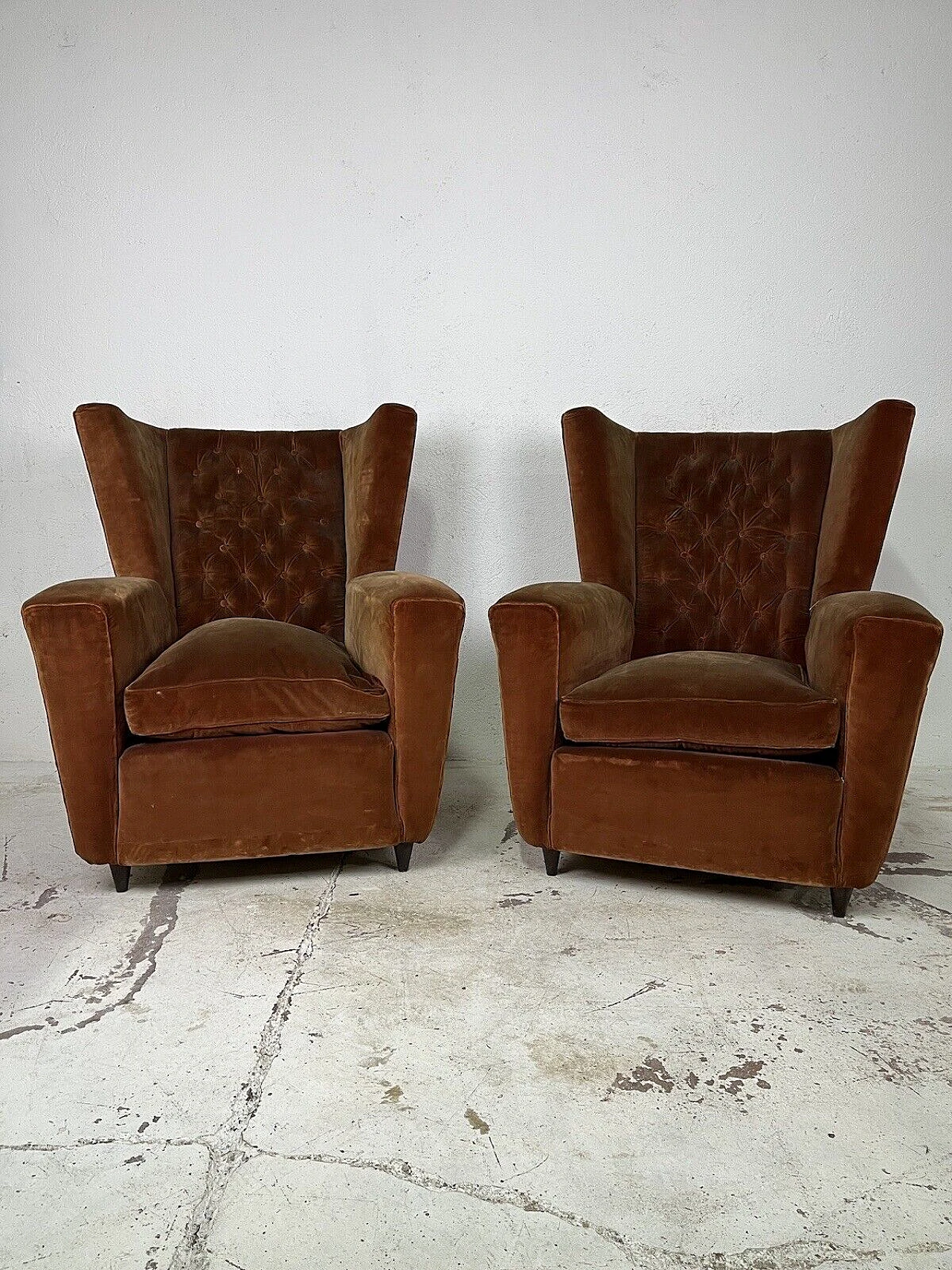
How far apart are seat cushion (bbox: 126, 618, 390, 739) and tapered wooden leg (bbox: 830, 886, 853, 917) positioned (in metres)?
0.99

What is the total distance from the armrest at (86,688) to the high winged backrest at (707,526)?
119 centimetres

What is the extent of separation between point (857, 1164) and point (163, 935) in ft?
4.23

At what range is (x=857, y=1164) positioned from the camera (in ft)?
4.14

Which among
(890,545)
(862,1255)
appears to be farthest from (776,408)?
(862,1255)

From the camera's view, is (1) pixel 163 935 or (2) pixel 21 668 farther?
(2) pixel 21 668

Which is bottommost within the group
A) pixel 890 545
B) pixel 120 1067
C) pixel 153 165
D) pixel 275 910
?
pixel 275 910

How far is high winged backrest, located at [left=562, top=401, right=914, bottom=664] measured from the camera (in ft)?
8.61

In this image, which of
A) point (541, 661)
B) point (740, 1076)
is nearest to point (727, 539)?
point (541, 661)

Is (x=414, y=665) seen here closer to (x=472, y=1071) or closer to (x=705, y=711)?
(x=705, y=711)

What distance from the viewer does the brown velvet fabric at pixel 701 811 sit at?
2.01 metres

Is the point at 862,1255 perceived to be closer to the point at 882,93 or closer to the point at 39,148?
the point at 882,93

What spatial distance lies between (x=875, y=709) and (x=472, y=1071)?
40.3 inches

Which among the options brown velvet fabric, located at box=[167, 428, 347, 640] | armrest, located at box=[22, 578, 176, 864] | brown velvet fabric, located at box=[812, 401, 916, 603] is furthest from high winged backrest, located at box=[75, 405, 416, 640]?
brown velvet fabric, located at box=[812, 401, 916, 603]

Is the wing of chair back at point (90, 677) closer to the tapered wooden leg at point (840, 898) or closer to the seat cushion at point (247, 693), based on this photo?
the seat cushion at point (247, 693)
